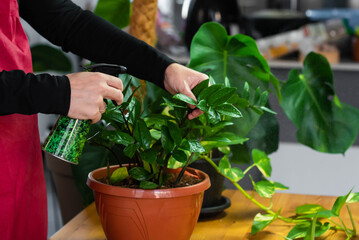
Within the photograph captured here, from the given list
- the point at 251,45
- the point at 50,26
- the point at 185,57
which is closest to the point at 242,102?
the point at 251,45

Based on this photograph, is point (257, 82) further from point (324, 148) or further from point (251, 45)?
point (324, 148)

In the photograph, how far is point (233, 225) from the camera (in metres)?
0.99

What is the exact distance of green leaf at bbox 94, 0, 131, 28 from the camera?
1452mm

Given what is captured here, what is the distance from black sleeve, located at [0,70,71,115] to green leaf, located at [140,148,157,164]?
0.58 ft

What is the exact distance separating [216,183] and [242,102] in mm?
215

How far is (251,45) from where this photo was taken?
1150 mm

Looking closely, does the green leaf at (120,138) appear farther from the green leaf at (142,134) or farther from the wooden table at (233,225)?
the wooden table at (233,225)

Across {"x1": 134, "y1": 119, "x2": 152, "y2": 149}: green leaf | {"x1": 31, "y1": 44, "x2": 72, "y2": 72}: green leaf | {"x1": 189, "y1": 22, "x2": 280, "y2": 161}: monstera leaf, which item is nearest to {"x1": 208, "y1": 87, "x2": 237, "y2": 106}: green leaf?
{"x1": 134, "y1": 119, "x2": 152, "y2": 149}: green leaf

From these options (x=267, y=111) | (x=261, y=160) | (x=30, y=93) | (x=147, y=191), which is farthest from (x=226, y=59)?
(x=30, y=93)

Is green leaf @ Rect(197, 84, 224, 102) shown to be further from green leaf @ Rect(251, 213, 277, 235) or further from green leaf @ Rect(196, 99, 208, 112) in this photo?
green leaf @ Rect(251, 213, 277, 235)

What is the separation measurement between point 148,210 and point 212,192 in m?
0.28

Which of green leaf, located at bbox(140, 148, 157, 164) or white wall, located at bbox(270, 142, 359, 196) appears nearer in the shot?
green leaf, located at bbox(140, 148, 157, 164)

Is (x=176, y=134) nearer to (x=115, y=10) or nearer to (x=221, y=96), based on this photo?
(x=221, y=96)

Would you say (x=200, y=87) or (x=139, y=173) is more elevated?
(x=200, y=87)
